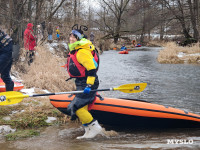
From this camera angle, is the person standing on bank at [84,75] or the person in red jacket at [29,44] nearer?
the person standing on bank at [84,75]

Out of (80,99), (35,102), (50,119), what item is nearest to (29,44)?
(35,102)

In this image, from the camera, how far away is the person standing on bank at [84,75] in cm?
374

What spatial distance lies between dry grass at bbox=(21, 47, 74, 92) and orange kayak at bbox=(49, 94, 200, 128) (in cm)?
254

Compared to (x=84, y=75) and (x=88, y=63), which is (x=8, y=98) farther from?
(x=88, y=63)

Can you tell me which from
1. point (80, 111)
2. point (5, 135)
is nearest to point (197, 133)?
point (80, 111)

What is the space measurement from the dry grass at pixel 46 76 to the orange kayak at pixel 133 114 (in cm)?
254

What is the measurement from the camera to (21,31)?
9.13 meters

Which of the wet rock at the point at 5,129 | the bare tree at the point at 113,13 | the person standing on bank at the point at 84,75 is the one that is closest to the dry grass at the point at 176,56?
the person standing on bank at the point at 84,75

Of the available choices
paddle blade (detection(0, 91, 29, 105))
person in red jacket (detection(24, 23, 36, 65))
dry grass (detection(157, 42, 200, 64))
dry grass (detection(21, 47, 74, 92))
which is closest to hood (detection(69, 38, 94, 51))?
paddle blade (detection(0, 91, 29, 105))

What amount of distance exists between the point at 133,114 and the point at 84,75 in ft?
3.47

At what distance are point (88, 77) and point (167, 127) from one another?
5.59 feet

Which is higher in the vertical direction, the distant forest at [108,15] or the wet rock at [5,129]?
the distant forest at [108,15]

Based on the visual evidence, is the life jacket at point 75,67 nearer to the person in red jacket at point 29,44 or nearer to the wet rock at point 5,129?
the wet rock at point 5,129

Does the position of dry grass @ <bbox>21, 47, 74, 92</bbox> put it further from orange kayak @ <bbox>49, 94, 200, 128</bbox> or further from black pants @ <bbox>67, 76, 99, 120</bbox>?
black pants @ <bbox>67, 76, 99, 120</bbox>
